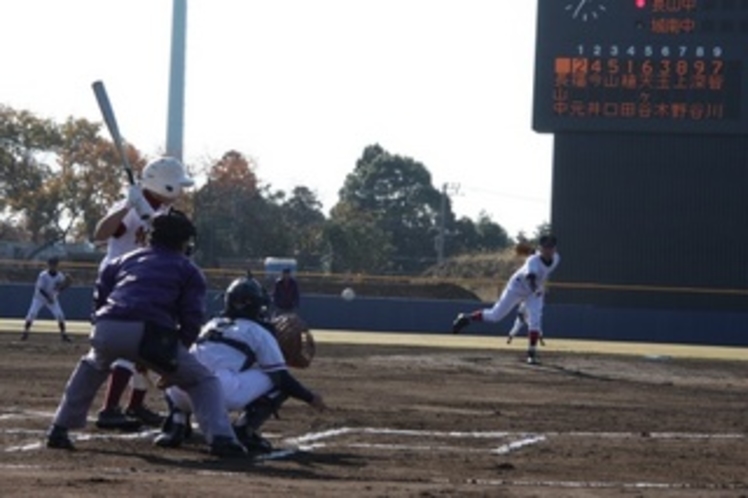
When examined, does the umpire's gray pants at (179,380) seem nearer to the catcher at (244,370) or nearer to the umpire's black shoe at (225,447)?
the umpire's black shoe at (225,447)

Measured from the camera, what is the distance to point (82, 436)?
37.5ft

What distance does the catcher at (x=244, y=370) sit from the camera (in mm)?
10898

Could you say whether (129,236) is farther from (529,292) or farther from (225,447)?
(529,292)

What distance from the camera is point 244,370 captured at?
36.1 ft

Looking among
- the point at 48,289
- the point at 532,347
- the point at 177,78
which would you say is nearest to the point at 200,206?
the point at 177,78

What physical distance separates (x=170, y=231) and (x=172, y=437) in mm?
1273

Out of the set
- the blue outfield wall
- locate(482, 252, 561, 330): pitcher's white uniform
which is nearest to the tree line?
the blue outfield wall

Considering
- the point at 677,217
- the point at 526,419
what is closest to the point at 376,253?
the point at 677,217

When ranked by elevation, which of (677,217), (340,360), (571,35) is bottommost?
(340,360)

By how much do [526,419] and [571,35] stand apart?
21899 millimetres

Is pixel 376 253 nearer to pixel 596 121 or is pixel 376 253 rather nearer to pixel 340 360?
pixel 596 121

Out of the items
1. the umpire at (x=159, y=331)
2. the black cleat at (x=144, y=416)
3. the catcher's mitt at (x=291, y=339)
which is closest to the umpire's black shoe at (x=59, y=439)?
the umpire at (x=159, y=331)

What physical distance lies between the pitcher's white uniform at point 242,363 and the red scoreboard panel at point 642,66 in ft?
80.0

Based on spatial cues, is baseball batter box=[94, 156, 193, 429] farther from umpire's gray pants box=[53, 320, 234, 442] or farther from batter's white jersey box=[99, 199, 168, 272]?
umpire's gray pants box=[53, 320, 234, 442]
